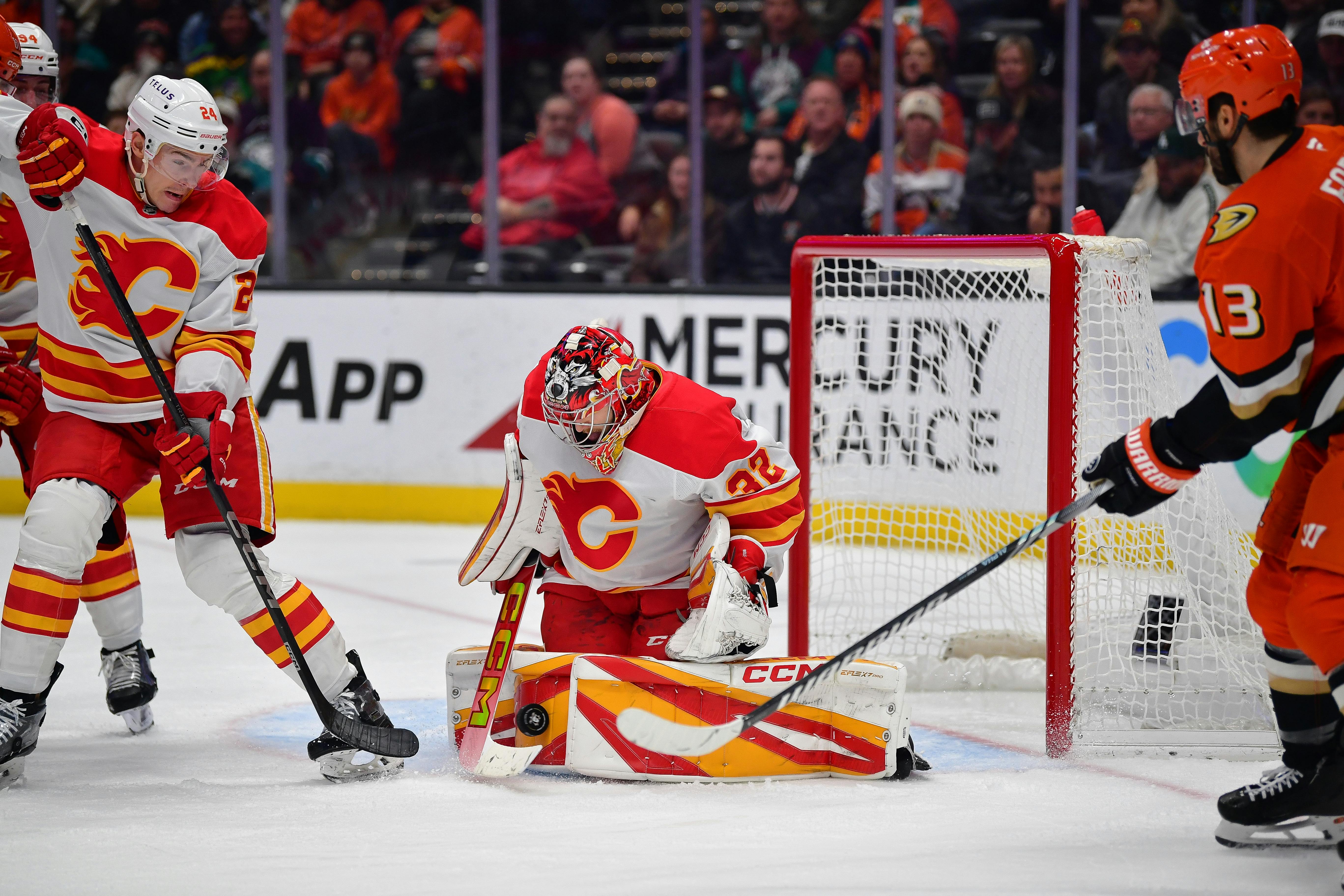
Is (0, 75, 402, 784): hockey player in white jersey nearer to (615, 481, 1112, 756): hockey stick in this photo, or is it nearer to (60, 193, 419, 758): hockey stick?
(60, 193, 419, 758): hockey stick

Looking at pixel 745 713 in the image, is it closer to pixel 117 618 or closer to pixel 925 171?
pixel 117 618

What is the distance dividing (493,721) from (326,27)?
442 centimetres

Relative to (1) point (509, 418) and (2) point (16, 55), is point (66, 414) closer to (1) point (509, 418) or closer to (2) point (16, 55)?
(2) point (16, 55)

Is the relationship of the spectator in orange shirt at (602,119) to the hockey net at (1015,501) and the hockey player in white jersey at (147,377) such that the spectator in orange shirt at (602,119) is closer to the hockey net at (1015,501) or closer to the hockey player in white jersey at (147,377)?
the hockey net at (1015,501)

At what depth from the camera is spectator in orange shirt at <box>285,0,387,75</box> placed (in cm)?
615

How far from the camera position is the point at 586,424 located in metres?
2.49

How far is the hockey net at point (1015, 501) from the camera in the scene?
9.11 feet

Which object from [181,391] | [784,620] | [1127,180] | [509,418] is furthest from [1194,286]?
[181,391]

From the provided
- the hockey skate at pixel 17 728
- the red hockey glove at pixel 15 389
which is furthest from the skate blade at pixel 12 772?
the red hockey glove at pixel 15 389

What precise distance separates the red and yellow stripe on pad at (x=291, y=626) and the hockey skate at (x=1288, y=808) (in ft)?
4.82

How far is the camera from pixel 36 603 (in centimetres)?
241

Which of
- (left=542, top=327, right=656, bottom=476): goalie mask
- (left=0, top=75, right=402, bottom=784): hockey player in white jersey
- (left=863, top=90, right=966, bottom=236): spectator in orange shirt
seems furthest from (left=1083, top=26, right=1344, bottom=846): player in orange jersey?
(left=863, top=90, right=966, bottom=236): spectator in orange shirt

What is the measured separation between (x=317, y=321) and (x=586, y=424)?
344 centimetres

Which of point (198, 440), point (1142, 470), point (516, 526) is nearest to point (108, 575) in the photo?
point (198, 440)
